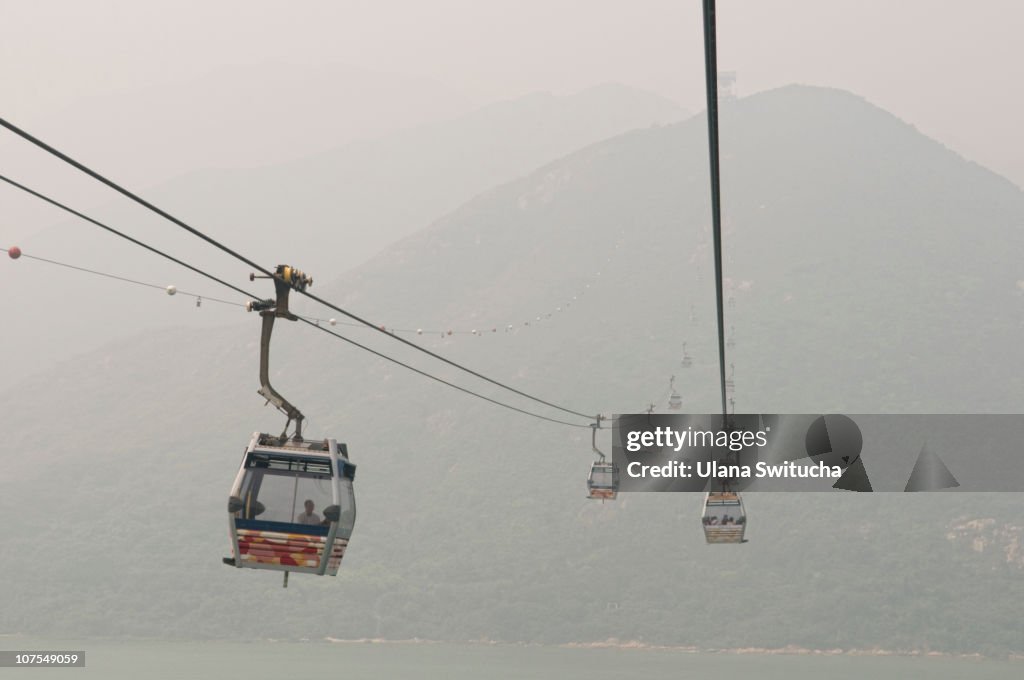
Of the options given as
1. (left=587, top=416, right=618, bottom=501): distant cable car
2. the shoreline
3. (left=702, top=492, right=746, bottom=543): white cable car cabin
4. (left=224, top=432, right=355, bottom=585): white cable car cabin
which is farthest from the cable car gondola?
the shoreline

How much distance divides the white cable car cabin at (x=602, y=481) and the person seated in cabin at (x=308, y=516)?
24.2m

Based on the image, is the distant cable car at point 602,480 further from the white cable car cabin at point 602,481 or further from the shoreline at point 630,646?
the shoreline at point 630,646

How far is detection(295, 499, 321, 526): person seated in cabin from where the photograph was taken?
17.8m

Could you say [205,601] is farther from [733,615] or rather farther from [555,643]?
[733,615]

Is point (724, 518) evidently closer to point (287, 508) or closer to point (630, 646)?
point (287, 508)

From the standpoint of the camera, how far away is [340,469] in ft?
59.6

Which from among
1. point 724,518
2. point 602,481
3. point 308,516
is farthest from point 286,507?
point 602,481

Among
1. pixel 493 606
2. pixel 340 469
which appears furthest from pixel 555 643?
pixel 340 469

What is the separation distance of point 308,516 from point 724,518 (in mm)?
18999

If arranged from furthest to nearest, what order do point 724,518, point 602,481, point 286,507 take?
point 602,481 → point 724,518 → point 286,507

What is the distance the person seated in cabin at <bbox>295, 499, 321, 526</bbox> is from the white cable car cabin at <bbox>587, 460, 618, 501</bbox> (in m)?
24.2

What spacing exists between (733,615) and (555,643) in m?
23.5

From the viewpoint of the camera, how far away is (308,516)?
17.8 metres

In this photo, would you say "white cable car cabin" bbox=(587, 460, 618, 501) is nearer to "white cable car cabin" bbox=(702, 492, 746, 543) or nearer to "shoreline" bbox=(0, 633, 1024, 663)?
"white cable car cabin" bbox=(702, 492, 746, 543)
